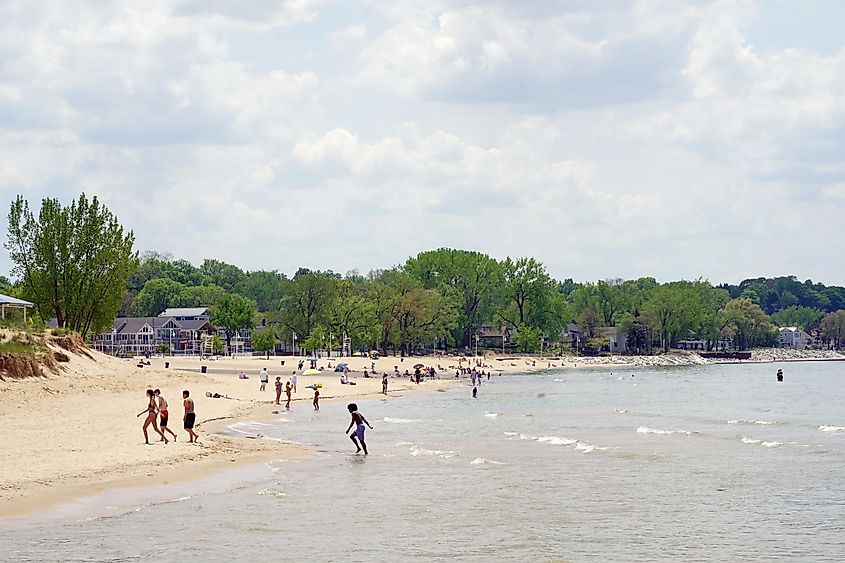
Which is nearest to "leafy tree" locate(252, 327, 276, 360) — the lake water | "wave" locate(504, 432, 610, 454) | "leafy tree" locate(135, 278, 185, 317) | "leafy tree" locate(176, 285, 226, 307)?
"leafy tree" locate(176, 285, 226, 307)

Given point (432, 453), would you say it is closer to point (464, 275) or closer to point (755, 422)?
point (755, 422)

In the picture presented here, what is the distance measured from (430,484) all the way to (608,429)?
20.7 meters

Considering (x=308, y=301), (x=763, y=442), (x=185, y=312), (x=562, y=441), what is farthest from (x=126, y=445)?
(x=185, y=312)

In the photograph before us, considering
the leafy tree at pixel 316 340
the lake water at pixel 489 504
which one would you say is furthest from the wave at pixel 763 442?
the leafy tree at pixel 316 340

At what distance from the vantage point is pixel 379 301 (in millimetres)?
139375

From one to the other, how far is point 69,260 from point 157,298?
132m

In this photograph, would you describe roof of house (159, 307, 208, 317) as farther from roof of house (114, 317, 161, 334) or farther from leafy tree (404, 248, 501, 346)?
leafy tree (404, 248, 501, 346)

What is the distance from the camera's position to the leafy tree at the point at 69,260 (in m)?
65.9

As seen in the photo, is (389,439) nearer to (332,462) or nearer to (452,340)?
(332,462)

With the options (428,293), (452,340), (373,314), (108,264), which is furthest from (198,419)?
(452,340)

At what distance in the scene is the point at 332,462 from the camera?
31.7 meters

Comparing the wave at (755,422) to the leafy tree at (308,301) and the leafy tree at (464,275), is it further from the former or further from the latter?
the leafy tree at (464,275)

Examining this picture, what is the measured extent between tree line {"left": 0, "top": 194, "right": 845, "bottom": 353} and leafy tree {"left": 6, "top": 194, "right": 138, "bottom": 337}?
0.07 meters

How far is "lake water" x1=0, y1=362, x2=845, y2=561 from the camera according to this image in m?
19.2
